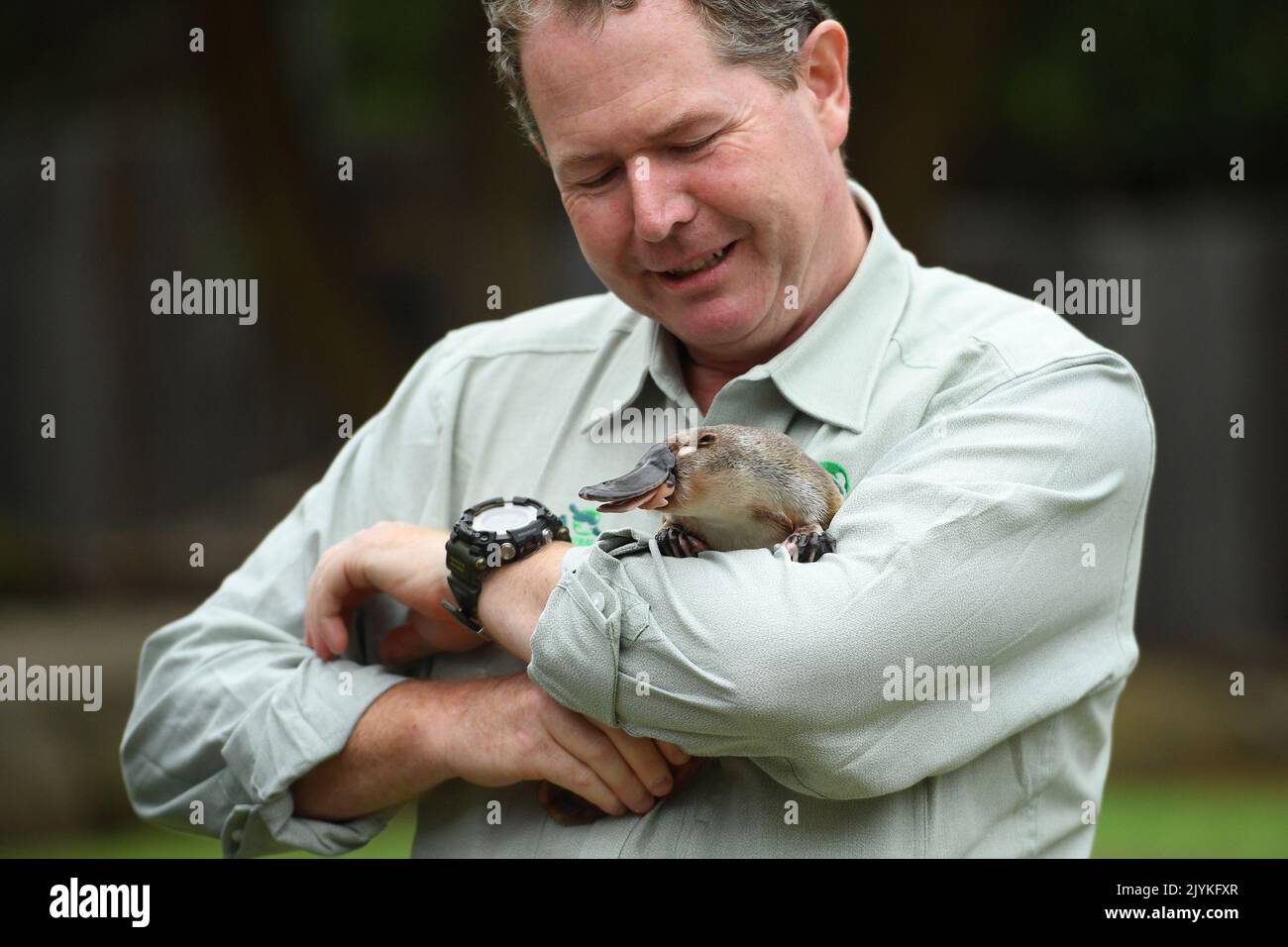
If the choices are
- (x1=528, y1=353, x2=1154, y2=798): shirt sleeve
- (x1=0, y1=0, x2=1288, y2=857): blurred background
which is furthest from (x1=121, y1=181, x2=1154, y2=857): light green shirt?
(x1=0, y1=0, x2=1288, y2=857): blurred background

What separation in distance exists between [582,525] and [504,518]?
0.92 ft

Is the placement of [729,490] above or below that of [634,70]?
below

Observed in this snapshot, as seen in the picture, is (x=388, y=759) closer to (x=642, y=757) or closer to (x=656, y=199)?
(x=642, y=757)

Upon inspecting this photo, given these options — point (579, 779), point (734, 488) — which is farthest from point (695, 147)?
point (579, 779)

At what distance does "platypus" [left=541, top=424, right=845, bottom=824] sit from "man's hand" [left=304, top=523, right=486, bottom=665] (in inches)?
16.4

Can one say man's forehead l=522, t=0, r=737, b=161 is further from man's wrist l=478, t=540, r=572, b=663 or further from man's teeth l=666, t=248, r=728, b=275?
man's wrist l=478, t=540, r=572, b=663

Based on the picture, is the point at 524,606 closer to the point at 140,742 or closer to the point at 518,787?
the point at 518,787

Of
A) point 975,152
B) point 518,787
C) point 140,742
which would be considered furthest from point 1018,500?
point 975,152

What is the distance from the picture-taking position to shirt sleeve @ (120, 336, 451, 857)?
2535 mm

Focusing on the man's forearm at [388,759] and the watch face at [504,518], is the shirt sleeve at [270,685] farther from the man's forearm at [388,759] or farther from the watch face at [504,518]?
the watch face at [504,518]

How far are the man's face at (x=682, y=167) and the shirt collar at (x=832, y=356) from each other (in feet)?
0.29

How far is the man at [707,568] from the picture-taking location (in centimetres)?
199

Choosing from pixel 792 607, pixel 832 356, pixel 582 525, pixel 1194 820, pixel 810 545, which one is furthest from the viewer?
pixel 1194 820

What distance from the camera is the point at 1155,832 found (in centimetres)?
676
